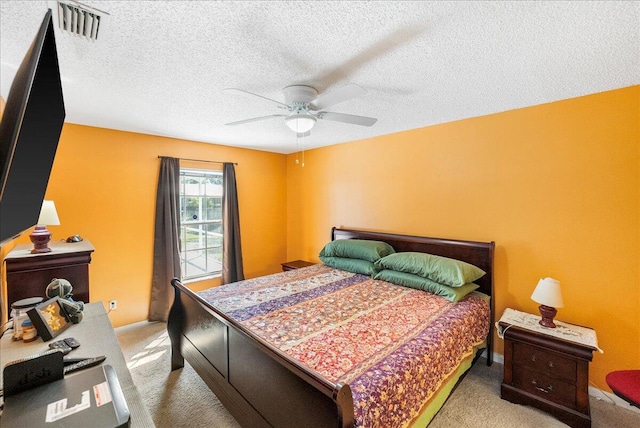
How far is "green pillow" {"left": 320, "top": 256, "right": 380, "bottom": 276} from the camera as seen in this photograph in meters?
3.21

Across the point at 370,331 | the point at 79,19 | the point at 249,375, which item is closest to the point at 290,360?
the point at 249,375

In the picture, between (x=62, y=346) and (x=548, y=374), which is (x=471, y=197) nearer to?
(x=548, y=374)

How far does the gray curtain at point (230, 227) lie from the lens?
427 cm

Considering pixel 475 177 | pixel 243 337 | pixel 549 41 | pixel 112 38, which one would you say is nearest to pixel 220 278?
pixel 243 337

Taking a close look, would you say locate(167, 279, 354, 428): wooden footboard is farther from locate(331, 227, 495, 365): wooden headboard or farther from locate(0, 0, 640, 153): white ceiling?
locate(331, 227, 495, 365): wooden headboard

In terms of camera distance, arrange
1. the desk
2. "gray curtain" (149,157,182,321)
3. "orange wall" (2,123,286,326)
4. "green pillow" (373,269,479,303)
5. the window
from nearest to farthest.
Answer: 1. the desk
2. "green pillow" (373,269,479,303)
3. "orange wall" (2,123,286,326)
4. "gray curtain" (149,157,182,321)
5. the window

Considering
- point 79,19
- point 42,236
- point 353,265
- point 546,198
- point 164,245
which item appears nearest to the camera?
point 79,19

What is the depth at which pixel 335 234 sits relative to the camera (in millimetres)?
4223

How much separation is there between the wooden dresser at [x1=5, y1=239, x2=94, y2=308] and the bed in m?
0.75

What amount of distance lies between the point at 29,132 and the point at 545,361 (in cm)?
324

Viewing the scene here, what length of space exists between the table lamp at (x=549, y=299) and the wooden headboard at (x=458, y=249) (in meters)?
0.50

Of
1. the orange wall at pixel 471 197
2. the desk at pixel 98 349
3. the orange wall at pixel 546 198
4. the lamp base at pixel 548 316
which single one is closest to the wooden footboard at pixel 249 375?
the desk at pixel 98 349

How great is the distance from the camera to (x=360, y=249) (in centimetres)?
338

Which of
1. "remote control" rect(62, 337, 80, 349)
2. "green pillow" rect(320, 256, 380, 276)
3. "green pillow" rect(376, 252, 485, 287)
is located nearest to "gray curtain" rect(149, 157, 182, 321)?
"green pillow" rect(320, 256, 380, 276)
